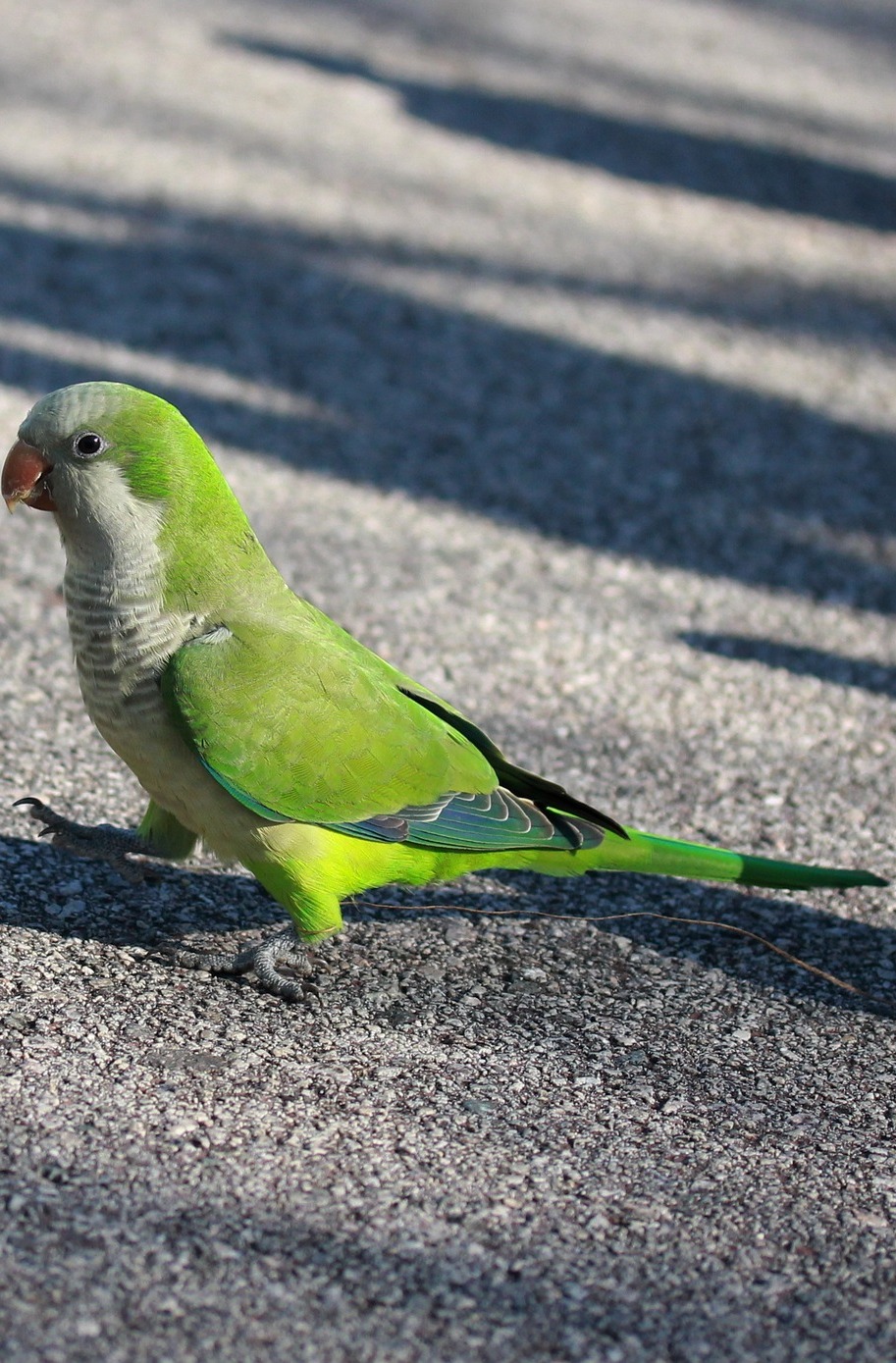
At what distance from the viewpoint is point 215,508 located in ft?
9.37

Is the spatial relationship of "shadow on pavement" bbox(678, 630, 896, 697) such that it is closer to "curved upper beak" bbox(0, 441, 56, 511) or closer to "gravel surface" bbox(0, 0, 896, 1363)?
"gravel surface" bbox(0, 0, 896, 1363)

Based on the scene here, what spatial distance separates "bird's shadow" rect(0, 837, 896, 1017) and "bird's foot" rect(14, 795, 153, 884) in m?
0.08

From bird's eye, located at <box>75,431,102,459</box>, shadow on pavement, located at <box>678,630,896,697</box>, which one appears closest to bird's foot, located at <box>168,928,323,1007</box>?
bird's eye, located at <box>75,431,102,459</box>

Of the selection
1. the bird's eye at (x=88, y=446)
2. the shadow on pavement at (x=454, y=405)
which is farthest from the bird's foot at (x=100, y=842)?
the shadow on pavement at (x=454, y=405)

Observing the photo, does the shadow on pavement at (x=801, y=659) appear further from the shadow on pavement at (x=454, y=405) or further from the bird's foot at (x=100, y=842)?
the bird's foot at (x=100, y=842)

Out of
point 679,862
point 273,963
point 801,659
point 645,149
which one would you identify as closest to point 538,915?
point 679,862

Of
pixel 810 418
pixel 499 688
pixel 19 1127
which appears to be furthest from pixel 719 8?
pixel 19 1127

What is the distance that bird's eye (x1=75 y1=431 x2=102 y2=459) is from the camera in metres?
2.73

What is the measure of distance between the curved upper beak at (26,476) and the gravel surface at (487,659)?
0.90 metres

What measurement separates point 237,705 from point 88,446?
0.57 m

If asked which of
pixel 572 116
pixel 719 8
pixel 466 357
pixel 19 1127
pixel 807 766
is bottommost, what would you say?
pixel 19 1127

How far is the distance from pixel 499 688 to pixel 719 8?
10.7 m

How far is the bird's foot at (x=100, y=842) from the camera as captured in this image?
10.3 feet

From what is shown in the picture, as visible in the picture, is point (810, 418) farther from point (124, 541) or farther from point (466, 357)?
point (124, 541)
